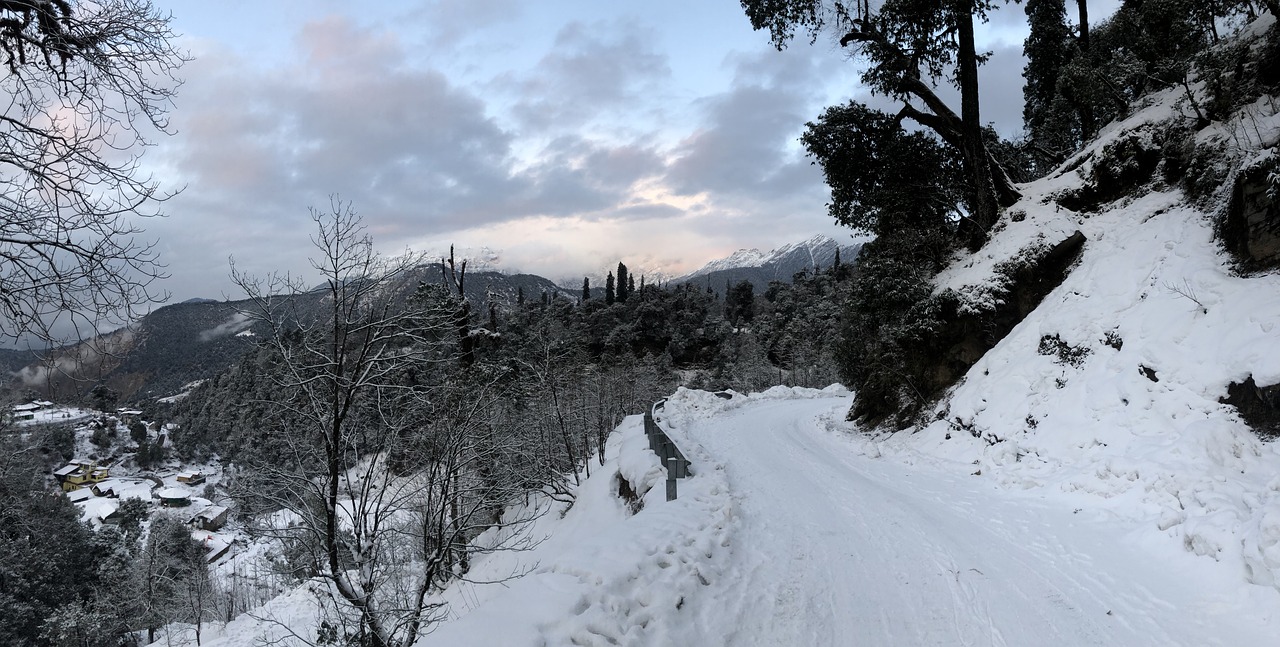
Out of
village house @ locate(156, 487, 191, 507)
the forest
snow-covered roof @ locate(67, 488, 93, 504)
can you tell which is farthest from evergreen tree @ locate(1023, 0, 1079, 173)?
snow-covered roof @ locate(67, 488, 93, 504)

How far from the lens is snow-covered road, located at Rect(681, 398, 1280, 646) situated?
4594 millimetres

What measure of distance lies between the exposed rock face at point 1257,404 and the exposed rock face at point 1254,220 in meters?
2.67

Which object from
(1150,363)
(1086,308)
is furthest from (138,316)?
(1086,308)

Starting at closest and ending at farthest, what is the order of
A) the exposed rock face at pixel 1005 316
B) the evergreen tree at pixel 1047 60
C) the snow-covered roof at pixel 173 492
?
the exposed rock face at pixel 1005 316, the evergreen tree at pixel 1047 60, the snow-covered roof at pixel 173 492

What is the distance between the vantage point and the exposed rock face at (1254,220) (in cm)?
829

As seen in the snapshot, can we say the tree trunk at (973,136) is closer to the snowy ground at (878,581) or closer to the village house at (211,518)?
the snowy ground at (878,581)

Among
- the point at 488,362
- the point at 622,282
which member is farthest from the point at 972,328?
the point at 622,282

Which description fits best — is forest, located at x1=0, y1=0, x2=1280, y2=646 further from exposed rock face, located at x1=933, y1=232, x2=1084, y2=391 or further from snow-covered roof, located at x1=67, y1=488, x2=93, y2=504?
snow-covered roof, located at x1=67, y1=488, x2=93, y2=504

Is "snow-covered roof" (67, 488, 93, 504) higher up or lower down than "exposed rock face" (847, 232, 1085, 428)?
lower down

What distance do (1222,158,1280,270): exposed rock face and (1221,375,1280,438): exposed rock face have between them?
2666mm

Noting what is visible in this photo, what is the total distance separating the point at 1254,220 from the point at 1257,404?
3866mm

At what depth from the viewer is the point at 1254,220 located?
8633 mm

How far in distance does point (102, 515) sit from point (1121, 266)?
270 feet

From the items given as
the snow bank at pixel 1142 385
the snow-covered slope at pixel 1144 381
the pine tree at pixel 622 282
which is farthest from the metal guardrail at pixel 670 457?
the pine tree at pixel 622 282
